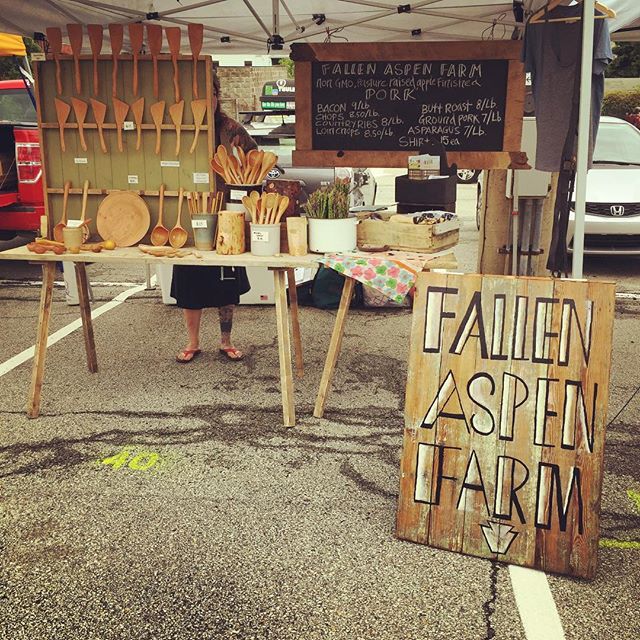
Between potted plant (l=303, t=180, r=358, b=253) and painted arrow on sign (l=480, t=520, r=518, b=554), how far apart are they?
5.60ft

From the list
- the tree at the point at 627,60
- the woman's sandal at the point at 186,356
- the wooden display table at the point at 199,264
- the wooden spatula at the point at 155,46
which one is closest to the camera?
the wooden display table at the point at 199,264

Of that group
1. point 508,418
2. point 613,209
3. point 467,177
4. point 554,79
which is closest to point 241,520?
point 508,418

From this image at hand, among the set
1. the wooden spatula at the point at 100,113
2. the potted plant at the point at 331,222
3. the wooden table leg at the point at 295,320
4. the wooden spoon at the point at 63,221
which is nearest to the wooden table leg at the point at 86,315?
the wooden spoon at the point at 63,221

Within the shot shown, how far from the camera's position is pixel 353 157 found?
567cm

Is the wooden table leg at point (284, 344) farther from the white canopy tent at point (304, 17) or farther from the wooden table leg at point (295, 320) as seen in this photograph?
the white canopy tent at point (304, 17)

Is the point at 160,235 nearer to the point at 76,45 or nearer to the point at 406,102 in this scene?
the point at 76,45

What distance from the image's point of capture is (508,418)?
2.68 m

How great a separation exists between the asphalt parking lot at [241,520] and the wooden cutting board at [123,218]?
980 millimetres

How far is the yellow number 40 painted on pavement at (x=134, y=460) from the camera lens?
3504 mm

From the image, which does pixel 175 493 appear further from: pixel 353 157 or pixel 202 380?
pixel 353 157

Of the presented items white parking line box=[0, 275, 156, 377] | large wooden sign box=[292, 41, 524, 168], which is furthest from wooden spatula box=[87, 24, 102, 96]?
white parking line box=[0, 275, 156, 377]

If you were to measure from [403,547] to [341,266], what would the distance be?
1461 millimetres

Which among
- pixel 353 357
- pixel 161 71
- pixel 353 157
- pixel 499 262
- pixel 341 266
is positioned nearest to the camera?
pixel 341 266

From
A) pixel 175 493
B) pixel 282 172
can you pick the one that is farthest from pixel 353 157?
pixel 175 493
